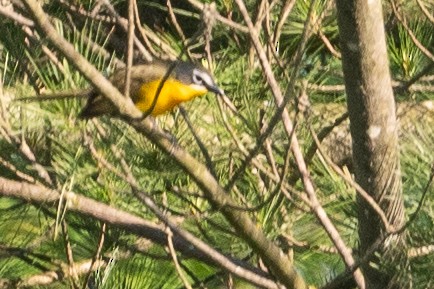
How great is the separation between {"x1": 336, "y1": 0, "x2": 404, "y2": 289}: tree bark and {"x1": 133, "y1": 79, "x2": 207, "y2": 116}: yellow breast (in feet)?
0.95

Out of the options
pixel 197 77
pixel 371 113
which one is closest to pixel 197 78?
pixel 197 77

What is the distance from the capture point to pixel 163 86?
108 centimetres

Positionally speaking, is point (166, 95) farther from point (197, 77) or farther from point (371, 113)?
point (371, 113)

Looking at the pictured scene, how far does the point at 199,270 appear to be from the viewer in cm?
129

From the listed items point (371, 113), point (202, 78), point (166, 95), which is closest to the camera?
point (371, 113)

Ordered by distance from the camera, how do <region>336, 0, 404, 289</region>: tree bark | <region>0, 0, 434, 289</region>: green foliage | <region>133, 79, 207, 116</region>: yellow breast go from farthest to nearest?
<region>133, 79, 207, 116</region>: yellow breast < <region>0, 0, 434, 289</region>: green foliage < <region>336, 0, 404, 289</region>: tree bark

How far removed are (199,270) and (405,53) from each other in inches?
14.4

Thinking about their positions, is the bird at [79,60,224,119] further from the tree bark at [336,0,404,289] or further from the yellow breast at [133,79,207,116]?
the tree bark at [336,0,404,289]

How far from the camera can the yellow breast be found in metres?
1.12

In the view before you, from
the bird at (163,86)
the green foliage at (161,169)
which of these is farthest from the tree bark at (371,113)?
the bird at (163,86)

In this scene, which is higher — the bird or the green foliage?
the bird

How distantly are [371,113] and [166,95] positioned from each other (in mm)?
366

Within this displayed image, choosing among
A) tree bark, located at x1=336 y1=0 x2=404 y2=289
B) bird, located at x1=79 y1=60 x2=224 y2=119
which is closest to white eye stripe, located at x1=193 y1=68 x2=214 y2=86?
bird, located at x1=79 y1=60 x2=224 y2=119

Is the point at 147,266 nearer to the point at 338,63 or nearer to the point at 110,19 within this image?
the point at 110,19
